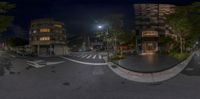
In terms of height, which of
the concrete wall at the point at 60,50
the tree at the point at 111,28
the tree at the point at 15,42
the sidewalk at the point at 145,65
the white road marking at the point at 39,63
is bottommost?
the sidewalk at the point at 145,65

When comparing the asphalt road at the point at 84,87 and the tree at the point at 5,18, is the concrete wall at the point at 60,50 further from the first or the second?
the tree at the point at 5,18

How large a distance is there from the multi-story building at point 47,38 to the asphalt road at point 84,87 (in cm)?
119

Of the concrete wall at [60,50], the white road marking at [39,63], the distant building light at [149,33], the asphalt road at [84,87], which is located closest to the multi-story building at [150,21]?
the distant building light at [149,33]

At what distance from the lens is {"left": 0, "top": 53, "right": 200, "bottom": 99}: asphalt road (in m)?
6.73

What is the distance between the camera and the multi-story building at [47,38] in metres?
9.69

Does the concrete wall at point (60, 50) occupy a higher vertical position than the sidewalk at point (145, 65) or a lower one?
higher

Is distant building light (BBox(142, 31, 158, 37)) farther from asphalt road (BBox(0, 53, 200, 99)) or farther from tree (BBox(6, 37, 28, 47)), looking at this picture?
tree (BBox(6, 37, 28, 47))

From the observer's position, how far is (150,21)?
22.4 m

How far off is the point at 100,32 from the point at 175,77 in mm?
8130

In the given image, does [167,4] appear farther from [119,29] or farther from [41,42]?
[41,42]

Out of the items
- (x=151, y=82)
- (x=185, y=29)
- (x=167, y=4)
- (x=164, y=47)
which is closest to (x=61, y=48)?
(x=151, y=82)

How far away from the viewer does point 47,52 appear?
9836mm

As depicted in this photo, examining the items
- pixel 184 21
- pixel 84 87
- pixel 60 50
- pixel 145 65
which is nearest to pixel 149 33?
pixel 184 21

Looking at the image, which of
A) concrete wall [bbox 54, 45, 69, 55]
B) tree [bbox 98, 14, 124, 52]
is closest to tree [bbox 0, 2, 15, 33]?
concrete wall [bbox 54, 45, 69, 55]
